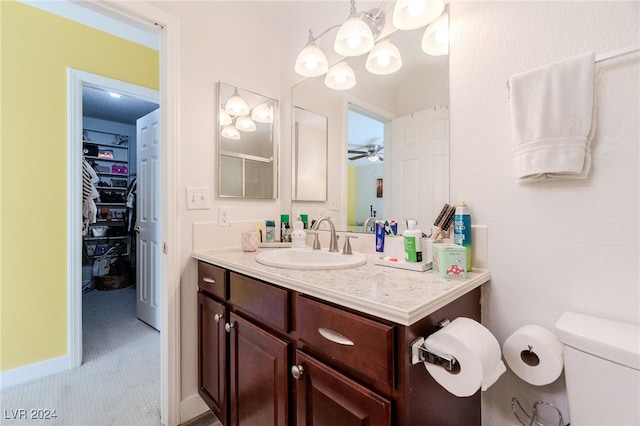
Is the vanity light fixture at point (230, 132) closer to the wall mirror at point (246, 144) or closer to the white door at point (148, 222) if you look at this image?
the wall mirror at point (246, 144)

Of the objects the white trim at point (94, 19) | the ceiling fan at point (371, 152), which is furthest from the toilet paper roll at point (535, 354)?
the white trim at point (94, 19)

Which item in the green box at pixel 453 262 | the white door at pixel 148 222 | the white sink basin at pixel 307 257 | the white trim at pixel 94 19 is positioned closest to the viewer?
the green box at pixel 453 262

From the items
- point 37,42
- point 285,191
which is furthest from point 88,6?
point 285,191

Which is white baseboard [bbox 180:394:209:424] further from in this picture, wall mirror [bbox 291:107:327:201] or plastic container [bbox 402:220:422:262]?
plastic container [bbox 402:220:422:262]

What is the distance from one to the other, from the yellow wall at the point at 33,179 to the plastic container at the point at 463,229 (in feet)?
7.91

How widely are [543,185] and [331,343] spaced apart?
0.84m

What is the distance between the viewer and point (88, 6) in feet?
3.96

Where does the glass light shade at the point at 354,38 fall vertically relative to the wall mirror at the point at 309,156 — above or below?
above

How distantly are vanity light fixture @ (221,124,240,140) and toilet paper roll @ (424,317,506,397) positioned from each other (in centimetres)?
146

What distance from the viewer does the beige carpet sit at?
1447 mm

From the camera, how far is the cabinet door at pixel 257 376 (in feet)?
3.07

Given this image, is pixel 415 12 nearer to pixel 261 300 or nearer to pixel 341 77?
pixel 341 77

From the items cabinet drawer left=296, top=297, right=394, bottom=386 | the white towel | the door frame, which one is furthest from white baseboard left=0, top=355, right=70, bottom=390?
the white towel

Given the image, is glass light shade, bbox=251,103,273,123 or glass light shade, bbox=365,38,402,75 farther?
glass light shade, bbox=251,103,273,123
